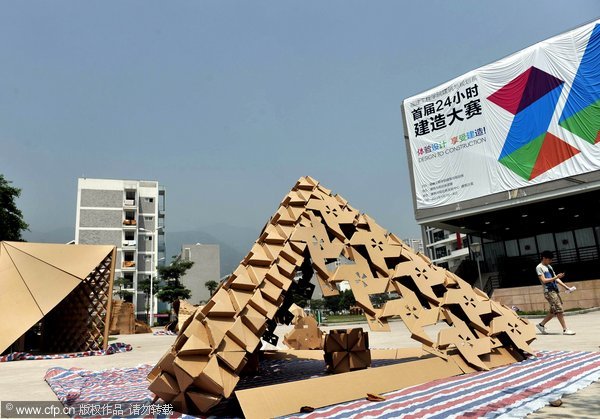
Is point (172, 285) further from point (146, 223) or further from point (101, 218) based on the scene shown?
point (101, 218)

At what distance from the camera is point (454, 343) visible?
219 inches

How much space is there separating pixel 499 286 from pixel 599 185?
400 inches

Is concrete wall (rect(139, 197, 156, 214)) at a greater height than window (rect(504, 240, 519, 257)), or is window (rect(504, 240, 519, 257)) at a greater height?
concrete wall (rect(139, 197, 156, 214))

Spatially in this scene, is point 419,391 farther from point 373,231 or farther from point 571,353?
point 571,353

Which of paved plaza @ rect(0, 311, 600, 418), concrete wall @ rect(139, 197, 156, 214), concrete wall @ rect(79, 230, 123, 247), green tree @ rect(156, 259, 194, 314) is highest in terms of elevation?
concrete wall @ rect(139, 197, 156, 214)

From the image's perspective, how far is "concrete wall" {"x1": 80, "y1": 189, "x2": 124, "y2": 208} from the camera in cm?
5431

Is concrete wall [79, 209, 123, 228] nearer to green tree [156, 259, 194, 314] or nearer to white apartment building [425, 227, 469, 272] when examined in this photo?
green tree [156, 259, 194, 314]

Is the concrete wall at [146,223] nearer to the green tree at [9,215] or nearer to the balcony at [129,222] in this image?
the balcony at [129,222]

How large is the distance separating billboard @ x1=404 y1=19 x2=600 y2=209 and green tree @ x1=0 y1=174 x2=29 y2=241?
83.9 feet

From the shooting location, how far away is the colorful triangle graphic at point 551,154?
21750 mm

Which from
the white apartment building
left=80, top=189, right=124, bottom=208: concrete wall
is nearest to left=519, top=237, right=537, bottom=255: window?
the white apartment building

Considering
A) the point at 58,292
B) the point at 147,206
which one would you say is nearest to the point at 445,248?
the point at 147,206

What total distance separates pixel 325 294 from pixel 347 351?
1474 mm

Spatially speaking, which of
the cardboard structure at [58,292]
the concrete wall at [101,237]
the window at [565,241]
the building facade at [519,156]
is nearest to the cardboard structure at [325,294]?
the cardboard structure at [58,292]
